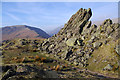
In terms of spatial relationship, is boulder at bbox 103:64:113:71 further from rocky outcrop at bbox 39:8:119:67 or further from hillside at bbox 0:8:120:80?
rocky outcrop at bbox 39:8:119:67

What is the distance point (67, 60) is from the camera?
1155 inches

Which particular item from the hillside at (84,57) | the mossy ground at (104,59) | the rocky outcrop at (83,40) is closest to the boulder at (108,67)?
the hillside at (84,57)

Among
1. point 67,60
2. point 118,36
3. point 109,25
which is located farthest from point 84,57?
point 109,25

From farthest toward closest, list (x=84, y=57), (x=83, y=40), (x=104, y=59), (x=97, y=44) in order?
(x=83, y=40) < (x=97, y=44) < (x=84, y=57) < (x=104, y=59)

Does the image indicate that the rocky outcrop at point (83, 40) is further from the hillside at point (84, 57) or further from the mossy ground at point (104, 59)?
the mossy ground at point (104, 59)

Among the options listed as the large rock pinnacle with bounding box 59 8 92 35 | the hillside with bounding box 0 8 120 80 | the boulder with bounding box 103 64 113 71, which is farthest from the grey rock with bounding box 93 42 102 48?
the large rock pinnacle with bounding box 59 8 92 35

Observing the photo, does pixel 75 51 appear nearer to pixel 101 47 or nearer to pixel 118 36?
pixel 101 47

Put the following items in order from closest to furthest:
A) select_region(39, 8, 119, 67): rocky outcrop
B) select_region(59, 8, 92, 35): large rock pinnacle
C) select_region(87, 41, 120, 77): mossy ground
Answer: select_region(87, 41, 120, 77): mossy ground, select_region(39, 8, 119, 67): rocky outcrop, select_region(59, 8, 92, 35): large rock pinnacle

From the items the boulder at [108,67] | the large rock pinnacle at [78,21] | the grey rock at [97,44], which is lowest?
the boulder at [108,67]

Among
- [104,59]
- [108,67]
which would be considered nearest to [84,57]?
[104,59]

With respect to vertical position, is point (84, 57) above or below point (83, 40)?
below

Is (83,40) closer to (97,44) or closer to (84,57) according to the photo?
(97,44)

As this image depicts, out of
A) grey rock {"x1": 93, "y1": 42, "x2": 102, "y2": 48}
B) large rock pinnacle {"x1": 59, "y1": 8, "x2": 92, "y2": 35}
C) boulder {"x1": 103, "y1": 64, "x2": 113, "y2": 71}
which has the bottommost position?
boulder {"x1": 103, "y1": 64, "x2": 113, "y2": 71}

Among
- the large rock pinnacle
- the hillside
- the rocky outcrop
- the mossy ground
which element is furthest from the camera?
the large rock pinnacle
